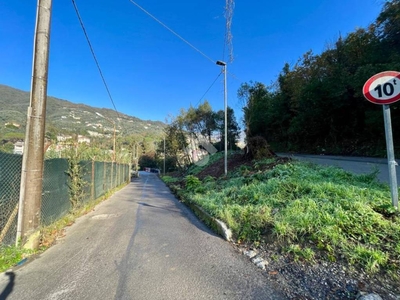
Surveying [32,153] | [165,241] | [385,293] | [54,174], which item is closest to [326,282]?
[385,293]

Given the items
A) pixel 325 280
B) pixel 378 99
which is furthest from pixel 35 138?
pixel 378 99

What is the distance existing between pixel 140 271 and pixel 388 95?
4.22 meters

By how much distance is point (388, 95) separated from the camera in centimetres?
318

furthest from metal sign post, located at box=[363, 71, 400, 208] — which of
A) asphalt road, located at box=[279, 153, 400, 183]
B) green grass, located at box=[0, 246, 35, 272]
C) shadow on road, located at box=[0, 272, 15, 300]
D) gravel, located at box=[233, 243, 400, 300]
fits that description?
green grass, located at box=[0, 246, 35, 272]

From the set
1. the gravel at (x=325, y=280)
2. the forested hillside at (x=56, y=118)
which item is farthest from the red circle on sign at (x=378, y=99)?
the forested hillside at (x=56, y=118)

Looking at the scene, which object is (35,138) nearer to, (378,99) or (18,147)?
(18,147)

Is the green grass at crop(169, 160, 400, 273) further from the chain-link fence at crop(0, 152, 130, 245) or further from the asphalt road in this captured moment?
the chain-link fence at crop(0, 152, 130, 245)

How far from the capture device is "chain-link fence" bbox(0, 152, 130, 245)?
309 centimetres

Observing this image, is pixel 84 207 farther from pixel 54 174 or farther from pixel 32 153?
pixel 32 153

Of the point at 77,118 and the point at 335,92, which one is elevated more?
the point at 335,92

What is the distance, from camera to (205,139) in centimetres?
3178

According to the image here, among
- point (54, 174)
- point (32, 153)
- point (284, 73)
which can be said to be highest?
point (284, 73)

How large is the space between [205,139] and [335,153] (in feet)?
58.5

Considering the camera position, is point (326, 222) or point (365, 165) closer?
point (326, 222)
